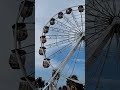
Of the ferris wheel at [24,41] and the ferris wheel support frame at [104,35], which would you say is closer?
the ferris wheel support frame at [104,35]

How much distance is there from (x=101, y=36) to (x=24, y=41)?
43.4 inches

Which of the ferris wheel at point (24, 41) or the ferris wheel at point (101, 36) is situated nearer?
the ferris wheel at point (101, 36)

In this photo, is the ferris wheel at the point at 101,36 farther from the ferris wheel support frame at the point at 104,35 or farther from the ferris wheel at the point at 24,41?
the ferris wheel at the point at 24,41

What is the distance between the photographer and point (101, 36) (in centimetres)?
400

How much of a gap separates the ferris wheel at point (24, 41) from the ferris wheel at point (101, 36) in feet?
2.44

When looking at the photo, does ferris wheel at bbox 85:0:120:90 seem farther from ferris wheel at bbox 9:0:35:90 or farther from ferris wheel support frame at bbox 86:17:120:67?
ferris wheel at bbox 9:0:35:90

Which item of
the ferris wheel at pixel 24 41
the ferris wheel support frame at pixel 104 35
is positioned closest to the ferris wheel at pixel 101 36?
the ferris wheel support frame at pixel 104 35

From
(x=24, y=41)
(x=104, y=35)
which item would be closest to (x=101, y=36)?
(x=104, y=35)

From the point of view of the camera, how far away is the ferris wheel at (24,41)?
4.10 metres

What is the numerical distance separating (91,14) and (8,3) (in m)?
1.08

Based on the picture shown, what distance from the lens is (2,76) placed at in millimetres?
3943

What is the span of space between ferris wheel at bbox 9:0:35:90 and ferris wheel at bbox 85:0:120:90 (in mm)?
744

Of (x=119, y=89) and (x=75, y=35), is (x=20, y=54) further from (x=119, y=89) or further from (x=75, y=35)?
(x=119, y=89)

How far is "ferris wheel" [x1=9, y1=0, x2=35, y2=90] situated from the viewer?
4.10 metres
